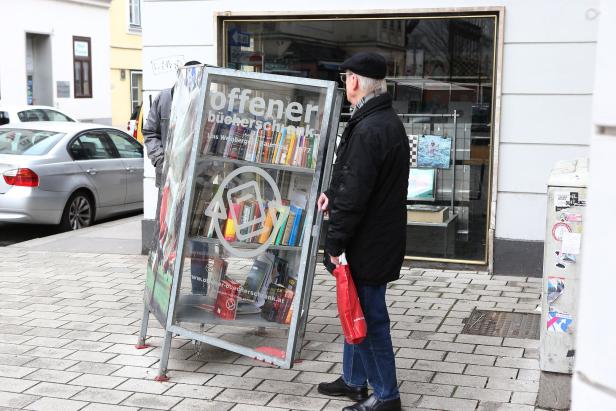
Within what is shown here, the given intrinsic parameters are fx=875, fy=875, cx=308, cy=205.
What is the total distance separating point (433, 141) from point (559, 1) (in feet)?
5.89

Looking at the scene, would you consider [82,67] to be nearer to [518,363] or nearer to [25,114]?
[25,114]

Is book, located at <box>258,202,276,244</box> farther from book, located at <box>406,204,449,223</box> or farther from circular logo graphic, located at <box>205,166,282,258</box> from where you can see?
book, located at <box>406,204,449,223</box>

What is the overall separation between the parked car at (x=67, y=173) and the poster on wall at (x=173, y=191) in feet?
16.8

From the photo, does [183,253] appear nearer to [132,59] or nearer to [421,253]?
[421,253]

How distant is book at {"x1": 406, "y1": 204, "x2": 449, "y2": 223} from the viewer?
850 centimetres

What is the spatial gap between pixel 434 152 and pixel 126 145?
5204 millimetres

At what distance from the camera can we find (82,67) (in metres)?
31.3

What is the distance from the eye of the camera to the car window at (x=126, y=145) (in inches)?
474

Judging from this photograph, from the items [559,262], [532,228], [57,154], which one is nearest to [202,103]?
[559,262]

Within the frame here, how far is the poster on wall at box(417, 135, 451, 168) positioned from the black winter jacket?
4.07 m

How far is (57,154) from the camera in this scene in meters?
10.8

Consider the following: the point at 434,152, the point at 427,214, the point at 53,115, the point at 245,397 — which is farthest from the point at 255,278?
the point at 53,115

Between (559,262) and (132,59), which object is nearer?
(559,262)

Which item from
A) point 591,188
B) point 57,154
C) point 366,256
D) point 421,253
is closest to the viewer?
point 591,188
